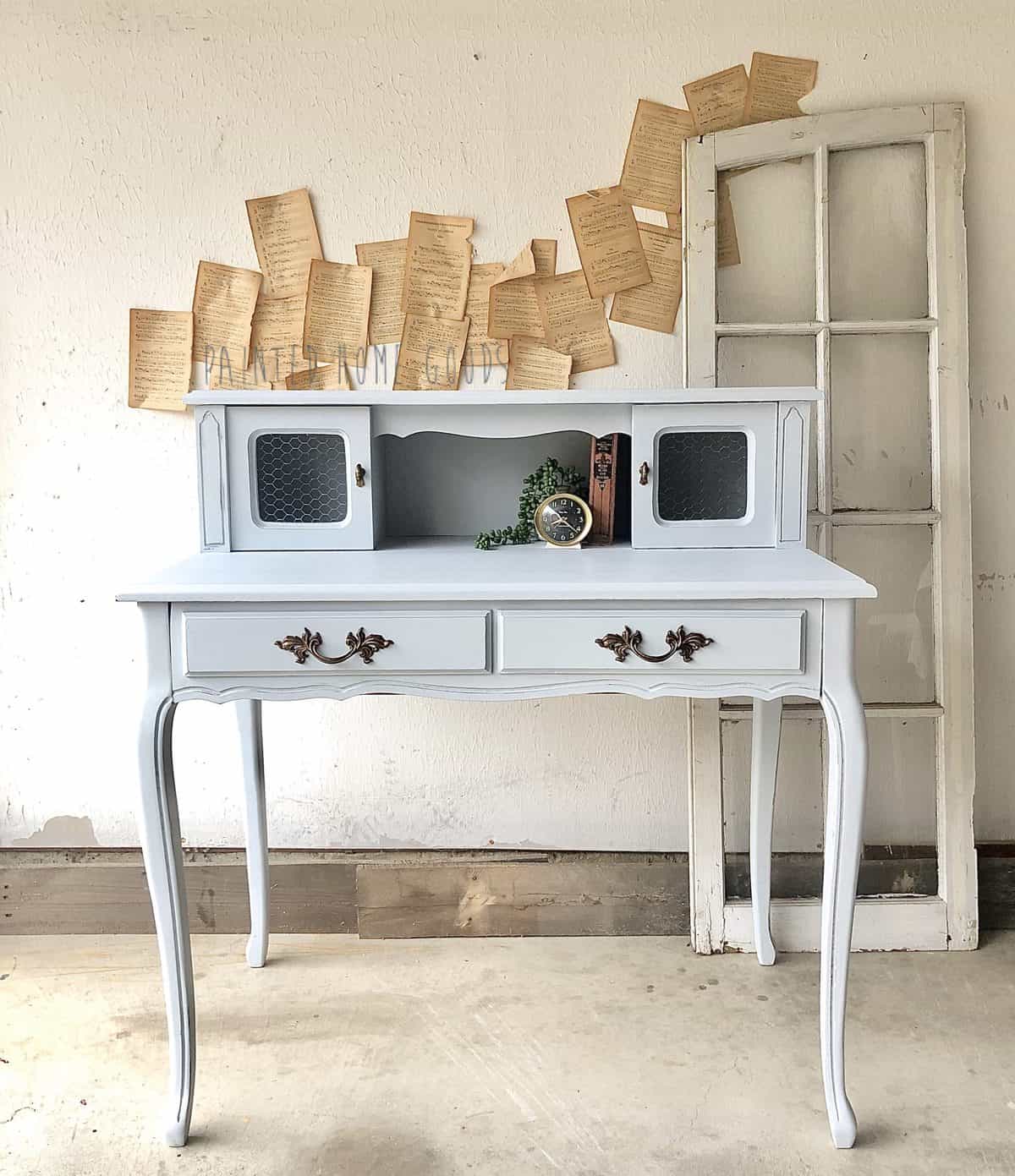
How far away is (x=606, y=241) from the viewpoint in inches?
93.0

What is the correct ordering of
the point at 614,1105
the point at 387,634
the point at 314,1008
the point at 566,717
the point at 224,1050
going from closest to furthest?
the point at 387,634
the point at 614,1105
the point at 224,1050
the point at 314,1008
the point at 566,717

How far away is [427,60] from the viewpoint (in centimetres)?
233

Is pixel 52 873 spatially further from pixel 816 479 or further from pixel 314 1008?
pixel 816 479

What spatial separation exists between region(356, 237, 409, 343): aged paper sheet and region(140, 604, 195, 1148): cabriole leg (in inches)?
38.7

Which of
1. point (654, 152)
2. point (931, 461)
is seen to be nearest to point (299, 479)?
point (654, 152)

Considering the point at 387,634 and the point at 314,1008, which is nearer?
the point at 387,634

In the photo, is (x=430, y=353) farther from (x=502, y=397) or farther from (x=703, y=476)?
(x=703, y=476)

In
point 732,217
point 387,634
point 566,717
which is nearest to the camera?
point 387,634

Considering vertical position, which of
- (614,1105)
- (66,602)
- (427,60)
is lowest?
(614,1105)

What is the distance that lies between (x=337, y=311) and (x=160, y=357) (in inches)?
16.8

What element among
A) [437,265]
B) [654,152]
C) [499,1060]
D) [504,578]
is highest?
[654,152]

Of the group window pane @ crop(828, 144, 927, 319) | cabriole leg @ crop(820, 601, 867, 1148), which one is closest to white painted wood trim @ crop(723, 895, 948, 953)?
cabriole leg @ crop(820, 601, 867, 1148)

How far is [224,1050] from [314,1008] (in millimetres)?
209

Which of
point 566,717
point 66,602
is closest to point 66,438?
point 66,602
